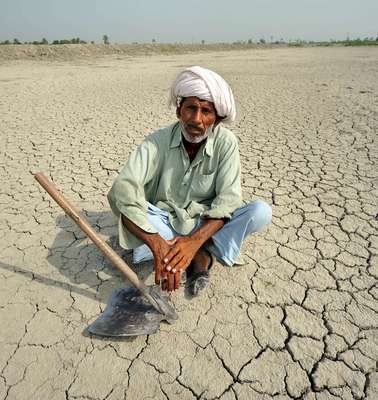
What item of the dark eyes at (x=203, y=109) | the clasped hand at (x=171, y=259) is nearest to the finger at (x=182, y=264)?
the clasped hand at (x=171, y=259)

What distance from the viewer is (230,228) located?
172cm

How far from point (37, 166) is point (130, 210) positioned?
250 centimetres

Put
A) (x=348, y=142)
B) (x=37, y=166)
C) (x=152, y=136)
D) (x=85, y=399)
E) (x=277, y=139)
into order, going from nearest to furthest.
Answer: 1. (x=85, y=399)
2. (x=152, y=136)
3. (x=37, y=166)
4. (x=348, y=142)
5. (x=277, y=139)

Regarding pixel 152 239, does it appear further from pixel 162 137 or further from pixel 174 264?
pixel 162 137

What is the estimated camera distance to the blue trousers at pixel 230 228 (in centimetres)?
167

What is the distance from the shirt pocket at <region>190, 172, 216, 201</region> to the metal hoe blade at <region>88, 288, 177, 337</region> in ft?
1.98

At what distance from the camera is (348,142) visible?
13.0ft

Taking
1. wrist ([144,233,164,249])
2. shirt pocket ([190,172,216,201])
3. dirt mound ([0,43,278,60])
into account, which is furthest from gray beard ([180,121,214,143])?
dirt mound ([0,43,278,60])

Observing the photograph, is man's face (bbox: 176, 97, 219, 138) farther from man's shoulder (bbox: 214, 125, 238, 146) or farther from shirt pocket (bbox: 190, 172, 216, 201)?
shirt pocket (bbox: 190, 172, 216, 201)

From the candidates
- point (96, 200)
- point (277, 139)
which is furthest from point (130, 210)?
point (277, 139)

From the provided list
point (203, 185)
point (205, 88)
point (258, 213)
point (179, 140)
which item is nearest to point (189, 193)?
point (203, 185)

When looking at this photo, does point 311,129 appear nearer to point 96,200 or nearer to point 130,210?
point 96,200

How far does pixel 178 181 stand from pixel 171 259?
512 millimetres

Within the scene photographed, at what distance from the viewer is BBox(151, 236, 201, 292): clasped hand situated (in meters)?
1.47
